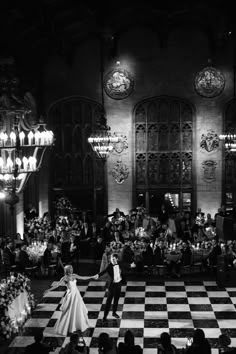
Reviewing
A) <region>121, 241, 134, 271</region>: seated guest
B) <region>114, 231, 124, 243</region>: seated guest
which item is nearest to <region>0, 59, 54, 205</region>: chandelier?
<region>121, 241, 134, 271</region>: seated guest

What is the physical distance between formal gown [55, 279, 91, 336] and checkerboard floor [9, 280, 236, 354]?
7.5 inches

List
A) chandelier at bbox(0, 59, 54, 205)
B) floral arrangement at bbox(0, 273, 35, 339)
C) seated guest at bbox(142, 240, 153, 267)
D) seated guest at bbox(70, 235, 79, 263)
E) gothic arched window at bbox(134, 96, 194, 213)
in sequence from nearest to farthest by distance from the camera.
Result: 1. chandelier at bbox(0, 59, 54, 205)
2. floral arrangement at bbox(0, 273, 35, 339)
3. seated guest at bbox(142, 240, 153, 267)
4. seated guest at bbox(70, 235, 79, 263)
5. gothic arched window at bbox(134, 96, 194, 213)

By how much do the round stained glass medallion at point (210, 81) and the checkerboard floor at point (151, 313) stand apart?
945cm

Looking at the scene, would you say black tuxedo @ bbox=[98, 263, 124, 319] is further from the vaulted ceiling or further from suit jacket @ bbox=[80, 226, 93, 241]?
the vaulted ceiling

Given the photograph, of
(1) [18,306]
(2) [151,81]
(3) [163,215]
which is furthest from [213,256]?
(2) [151,81]

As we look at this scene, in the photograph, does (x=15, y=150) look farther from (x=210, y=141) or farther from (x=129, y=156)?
(x=210, y=141)

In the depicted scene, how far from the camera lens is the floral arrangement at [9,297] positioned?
30.2 ft

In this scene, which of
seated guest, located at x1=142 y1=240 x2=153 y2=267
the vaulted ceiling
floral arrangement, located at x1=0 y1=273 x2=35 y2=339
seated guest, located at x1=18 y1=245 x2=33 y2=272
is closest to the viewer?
floral arrangement, located at x1=0 y1=273 x2=35 y2=339

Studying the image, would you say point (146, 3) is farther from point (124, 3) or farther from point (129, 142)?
point (129, 142)

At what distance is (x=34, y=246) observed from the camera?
1500 centimetres

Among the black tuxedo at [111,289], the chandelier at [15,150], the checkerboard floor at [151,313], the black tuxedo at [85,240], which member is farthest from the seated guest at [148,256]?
the chandelier at [15,150]

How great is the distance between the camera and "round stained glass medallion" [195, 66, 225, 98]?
68.2 feet

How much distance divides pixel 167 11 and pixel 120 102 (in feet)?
14.7

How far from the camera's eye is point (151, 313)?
11.7 m
